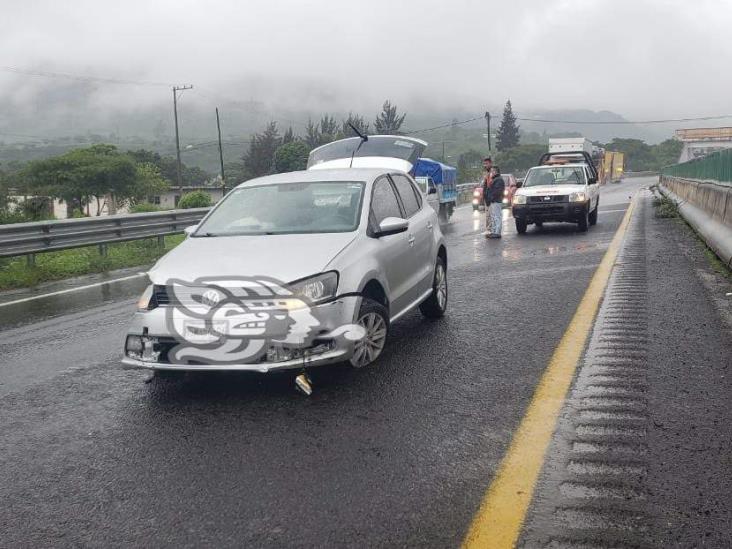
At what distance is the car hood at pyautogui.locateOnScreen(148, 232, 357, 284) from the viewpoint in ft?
15.9

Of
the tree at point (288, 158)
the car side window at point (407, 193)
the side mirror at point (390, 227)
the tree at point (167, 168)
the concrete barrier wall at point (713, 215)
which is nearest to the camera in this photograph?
the side mirror at point (390, 227)

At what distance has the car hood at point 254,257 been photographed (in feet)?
15.9

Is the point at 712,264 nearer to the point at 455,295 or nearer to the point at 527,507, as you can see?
the point at 455,295

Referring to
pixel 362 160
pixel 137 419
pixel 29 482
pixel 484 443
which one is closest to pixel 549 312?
pixel 484 443

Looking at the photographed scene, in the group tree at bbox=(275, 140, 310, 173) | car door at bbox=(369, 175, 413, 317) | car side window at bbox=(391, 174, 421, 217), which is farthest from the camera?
tree at bbox=(275, 140, 310, 173)

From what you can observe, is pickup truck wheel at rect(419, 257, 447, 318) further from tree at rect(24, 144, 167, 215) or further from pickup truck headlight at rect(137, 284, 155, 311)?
tree at rect(24, 144, 167, 215)

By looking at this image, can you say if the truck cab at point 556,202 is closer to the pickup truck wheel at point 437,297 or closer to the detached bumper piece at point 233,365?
the pickup truck wheel at point 437,297

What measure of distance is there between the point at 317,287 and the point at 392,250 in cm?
132

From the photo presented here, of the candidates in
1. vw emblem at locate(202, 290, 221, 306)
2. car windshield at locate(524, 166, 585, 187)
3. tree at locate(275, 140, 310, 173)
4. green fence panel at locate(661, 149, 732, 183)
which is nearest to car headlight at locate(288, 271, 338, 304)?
vw emblem at locate(202, 290, 221, 306)

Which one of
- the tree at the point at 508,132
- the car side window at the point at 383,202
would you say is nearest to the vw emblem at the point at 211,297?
the car side window at the point at 383,202

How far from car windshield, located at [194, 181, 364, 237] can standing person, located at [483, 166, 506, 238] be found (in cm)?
1031

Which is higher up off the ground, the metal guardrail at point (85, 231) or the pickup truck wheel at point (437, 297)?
the metal guardrail at point (85, 231)

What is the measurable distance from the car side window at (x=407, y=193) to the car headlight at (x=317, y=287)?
7.14ft

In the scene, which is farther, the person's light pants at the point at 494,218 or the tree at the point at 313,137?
the tree at the point at 313,137
